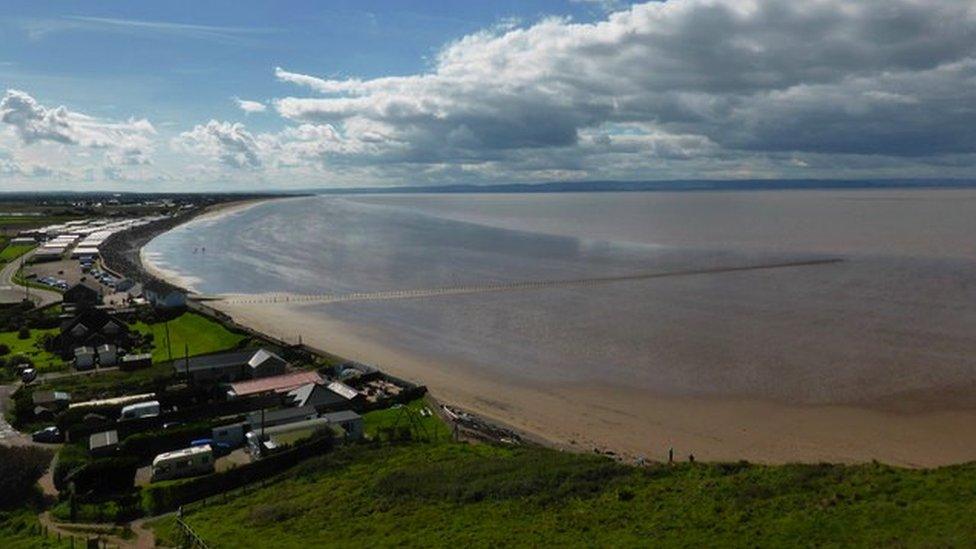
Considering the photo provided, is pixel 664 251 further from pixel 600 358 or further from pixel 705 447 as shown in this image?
pixel 705 447

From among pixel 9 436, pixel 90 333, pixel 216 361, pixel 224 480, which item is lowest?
pixel 9 436

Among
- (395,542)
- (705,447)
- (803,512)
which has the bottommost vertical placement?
(705,447)

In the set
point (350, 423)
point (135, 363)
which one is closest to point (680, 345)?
point (350, 423)

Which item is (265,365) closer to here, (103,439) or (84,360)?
(103,439)

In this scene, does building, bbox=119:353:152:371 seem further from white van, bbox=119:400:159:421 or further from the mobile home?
the mobile home

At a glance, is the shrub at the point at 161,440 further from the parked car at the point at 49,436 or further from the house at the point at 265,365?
the house at the point at 265,365

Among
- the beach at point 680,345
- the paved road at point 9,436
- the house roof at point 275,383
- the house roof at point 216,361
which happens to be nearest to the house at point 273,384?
the house roof at point 275,383

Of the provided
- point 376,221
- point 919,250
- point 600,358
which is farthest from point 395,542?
point 376,221

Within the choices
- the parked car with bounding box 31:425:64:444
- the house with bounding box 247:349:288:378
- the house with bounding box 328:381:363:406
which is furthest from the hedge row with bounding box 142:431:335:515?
the house with bounding box 247:349:288:378
